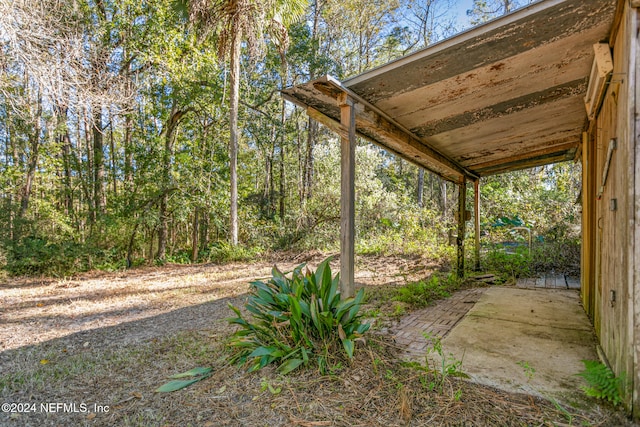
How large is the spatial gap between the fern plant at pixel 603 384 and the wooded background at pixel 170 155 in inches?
194

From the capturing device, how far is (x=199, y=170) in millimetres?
9617

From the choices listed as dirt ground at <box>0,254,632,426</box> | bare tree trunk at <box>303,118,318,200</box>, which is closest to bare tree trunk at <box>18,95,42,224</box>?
dirt ground at <box>0,254,632,426</box>

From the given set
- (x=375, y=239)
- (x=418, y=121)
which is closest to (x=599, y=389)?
(x=418, y=121)

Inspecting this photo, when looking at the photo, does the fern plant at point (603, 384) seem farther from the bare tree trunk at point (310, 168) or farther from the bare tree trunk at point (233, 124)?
the bare tree trunk at point (310, 168)

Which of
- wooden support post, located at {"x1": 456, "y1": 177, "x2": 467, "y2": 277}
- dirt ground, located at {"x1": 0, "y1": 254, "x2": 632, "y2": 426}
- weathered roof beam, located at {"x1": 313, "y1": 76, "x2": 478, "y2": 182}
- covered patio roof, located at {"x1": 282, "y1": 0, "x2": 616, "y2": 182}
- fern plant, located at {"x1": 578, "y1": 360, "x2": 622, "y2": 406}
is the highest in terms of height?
covered patio roof, located at {"x1": 282, "y1": 0, "x2": 616, "y2": 182}

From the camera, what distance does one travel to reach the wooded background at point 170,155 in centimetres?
607

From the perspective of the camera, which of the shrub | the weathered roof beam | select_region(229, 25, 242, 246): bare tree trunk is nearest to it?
the weathered roof beam

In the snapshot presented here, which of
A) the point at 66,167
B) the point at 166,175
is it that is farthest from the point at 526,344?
the point at 66,167

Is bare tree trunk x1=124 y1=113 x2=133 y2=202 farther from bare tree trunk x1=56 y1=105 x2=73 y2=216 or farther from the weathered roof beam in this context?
the weathered roof beam

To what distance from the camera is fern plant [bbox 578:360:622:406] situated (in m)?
1.72

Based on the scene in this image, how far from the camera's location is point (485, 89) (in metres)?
2.86

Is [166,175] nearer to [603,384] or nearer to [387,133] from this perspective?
[387,133]

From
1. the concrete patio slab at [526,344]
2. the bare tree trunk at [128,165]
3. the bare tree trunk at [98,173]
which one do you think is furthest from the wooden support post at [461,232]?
the bare tree trunk at [98,173]

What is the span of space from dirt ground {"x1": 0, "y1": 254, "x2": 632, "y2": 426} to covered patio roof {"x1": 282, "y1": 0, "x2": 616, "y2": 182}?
6.19 ft
